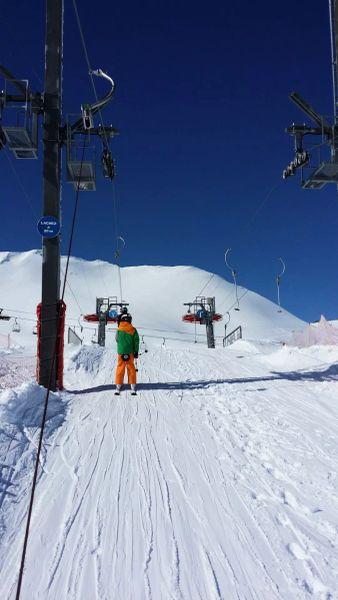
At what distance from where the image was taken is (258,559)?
3.28 meters

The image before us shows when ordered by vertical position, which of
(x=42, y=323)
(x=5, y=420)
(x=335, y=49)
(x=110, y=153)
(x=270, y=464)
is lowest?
(x=270, y=464)

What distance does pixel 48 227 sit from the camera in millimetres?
10086

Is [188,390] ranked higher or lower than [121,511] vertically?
higher

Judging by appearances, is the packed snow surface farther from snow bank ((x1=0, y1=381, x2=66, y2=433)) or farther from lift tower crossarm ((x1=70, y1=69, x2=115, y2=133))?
lift tower crossarm ((x1=70, y1=69, x2=115, y2=133))

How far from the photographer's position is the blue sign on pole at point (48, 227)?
10.1m

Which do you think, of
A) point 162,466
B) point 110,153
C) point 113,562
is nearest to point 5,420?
point 162,466

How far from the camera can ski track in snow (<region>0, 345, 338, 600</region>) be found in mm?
3027

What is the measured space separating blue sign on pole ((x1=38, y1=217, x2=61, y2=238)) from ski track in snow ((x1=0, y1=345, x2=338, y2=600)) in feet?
14.2

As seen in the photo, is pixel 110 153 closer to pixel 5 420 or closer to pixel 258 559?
pixel 5 420

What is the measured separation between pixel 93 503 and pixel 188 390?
5962 mm

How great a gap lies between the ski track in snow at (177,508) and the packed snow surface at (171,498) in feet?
0.04

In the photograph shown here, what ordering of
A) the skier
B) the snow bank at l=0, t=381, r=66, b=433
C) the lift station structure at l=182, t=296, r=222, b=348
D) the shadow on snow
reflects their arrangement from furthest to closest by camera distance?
the lift station structure at l=182, t=296, r=222, b=348
the shadow on snow
the skier
the snow bank at l=0, t=381, r=66, b=433

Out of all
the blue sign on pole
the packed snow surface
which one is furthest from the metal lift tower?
the packed snow surface

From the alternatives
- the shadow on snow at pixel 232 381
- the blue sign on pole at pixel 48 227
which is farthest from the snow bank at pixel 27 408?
the blue sign on pole at pixel 48 227
